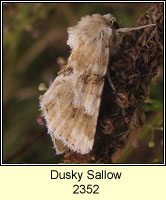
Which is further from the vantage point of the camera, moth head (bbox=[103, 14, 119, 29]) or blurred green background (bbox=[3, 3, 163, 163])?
blurred green background (bbox=[3, 3, 163, 163])

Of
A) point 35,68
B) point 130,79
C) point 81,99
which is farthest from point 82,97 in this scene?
point 35,68

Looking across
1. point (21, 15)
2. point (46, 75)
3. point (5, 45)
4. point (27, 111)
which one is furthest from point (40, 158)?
point (21, 15)

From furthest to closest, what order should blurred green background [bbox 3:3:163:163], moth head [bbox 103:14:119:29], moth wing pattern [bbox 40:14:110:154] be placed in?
blurred green background [bbox 3:3:163:163] < moth head [bbox 103:14:119:29] < moth wing pattern [bbox 40:14:110:154]

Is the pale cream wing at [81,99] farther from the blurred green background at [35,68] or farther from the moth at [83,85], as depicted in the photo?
the blurred green background at [35,68]

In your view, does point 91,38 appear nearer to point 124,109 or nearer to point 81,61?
point 81,61

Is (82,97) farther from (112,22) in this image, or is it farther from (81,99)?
(112,22)

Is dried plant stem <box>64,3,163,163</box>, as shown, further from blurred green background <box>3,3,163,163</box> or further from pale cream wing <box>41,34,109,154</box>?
blurred green background <box>3,3,163,163</box>

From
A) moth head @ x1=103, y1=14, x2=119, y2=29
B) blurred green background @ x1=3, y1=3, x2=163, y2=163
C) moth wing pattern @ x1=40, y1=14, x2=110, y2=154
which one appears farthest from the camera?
blurred green background @ x1=3, y1=3, x2=163, y2=163

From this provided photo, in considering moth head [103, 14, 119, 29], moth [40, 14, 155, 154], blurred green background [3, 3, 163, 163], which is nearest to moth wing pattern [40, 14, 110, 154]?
moth [40, 14, 155, 154]

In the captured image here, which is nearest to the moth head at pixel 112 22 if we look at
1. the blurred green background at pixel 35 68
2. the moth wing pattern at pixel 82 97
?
the moth wing pattern at pixel 82 97
